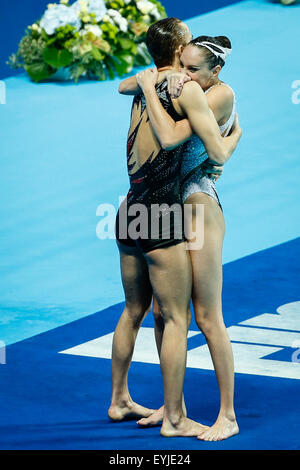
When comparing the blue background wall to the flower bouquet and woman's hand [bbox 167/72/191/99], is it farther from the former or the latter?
woman's hand [bbox 167/72/191/99]

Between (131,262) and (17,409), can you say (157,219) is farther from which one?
(17,409)

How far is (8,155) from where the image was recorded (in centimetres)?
952

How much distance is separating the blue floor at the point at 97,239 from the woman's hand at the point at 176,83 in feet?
4.68

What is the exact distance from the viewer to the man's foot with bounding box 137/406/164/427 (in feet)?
14.3

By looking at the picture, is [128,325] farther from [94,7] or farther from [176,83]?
[94,7]

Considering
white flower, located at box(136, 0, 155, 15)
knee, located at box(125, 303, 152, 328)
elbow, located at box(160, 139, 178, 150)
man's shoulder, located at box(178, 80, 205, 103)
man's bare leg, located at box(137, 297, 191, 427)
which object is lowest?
man's bare leg, located at box(137, 297, 191, 427)

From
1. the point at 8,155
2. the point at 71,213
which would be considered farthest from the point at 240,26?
the point at 71,213

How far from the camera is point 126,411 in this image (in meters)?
4.46

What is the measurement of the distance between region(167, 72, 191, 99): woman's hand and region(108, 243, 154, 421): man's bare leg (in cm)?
72

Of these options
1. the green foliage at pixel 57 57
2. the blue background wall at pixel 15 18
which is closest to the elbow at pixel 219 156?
the green foliage at pixel 57 57

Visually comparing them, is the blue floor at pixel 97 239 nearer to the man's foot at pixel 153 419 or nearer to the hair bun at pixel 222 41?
the man's foot at pixel 153 419

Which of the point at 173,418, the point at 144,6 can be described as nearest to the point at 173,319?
the point at 173,418

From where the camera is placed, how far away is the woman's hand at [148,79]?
4.07 meters

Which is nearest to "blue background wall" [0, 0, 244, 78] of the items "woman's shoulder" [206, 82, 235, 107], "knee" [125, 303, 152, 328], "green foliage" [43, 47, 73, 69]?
"green foliage" [43, 47, 73, 69]
